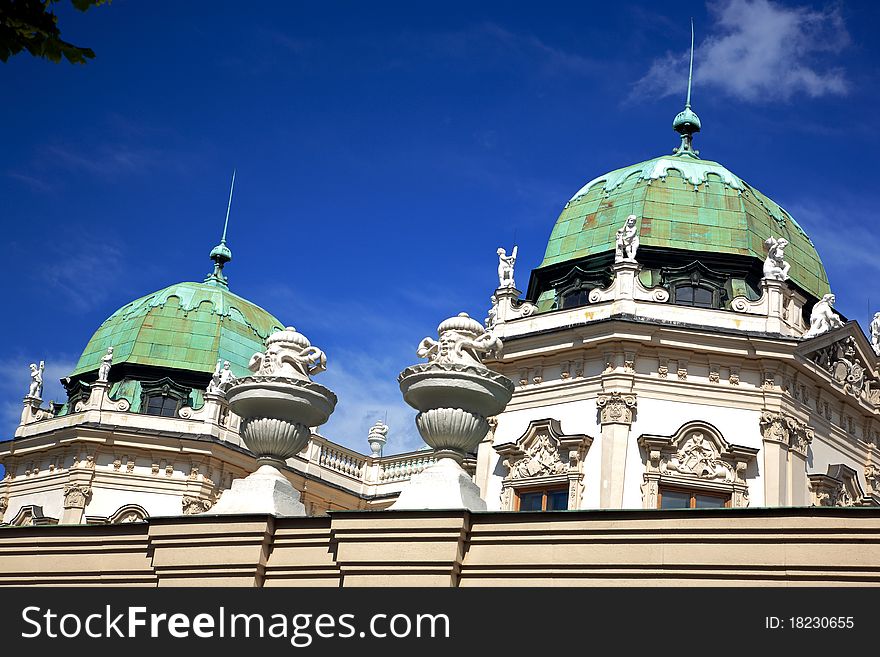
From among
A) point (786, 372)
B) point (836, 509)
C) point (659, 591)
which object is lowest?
point (659, 591)

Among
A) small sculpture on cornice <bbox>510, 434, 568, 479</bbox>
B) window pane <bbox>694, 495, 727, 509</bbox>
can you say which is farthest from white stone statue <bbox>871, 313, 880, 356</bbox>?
small sculpture on cornice <bbox>510, 434, 568, 479</bbox>

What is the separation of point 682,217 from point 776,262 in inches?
130

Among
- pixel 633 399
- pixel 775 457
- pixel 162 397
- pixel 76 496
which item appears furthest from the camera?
pixel 162 397

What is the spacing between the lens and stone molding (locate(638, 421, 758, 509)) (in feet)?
100

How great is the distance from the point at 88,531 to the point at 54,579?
2.06ft

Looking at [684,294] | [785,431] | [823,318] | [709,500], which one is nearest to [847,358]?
[823,318]

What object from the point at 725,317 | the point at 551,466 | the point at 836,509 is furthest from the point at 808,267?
the point at 836,509

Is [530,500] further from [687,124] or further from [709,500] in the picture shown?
[687,124]

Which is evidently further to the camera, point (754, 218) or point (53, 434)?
point (53, 434)

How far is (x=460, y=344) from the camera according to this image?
1377 centimetres

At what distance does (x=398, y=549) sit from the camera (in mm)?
12469

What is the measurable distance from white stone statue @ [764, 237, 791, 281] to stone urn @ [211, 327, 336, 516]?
2196cm

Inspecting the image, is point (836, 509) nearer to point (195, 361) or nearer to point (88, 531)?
point (88, 531)

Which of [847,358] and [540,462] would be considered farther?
[847,358]
